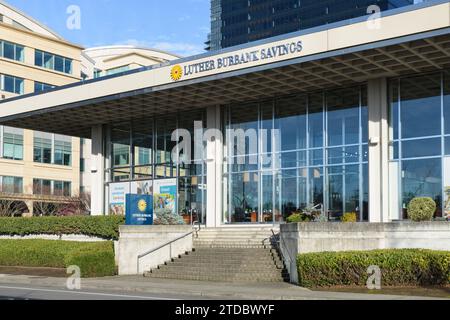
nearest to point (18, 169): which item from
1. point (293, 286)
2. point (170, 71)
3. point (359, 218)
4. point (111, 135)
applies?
point (111, 135)

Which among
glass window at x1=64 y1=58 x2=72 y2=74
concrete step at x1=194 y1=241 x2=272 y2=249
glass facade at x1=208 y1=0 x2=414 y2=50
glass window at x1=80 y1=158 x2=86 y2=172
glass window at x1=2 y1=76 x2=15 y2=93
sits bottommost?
concrete step at x1=194 y1=241 x2=272 y2=249

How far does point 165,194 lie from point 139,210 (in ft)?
24.2

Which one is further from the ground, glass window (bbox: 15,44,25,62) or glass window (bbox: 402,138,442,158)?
glass window (bbox: 15,44,25,62)

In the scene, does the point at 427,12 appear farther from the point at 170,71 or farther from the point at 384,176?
the point at 170,71

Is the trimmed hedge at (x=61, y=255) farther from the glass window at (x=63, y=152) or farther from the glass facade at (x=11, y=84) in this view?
the glass window at (x=63, y=152)

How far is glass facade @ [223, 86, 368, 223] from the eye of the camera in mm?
29719

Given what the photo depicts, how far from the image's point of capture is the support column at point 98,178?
39375 mm

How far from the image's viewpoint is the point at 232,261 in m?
26.1

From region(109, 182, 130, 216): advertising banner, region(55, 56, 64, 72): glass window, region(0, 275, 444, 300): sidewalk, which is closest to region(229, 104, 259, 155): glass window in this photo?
region(109, 182, 130, 216): advertising banner

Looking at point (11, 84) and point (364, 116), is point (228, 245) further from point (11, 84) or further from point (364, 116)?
point (11, 84)

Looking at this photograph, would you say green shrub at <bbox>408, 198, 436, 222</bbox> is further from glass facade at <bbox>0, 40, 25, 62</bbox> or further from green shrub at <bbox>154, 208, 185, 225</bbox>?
glass facade at <bbox>0, 40, 25, 62</bbox>

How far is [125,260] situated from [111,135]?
44.5 ft

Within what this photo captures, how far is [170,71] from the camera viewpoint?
99.4 feet

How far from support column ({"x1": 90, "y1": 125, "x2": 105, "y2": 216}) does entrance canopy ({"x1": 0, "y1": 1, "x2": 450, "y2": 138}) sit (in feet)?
6.37
